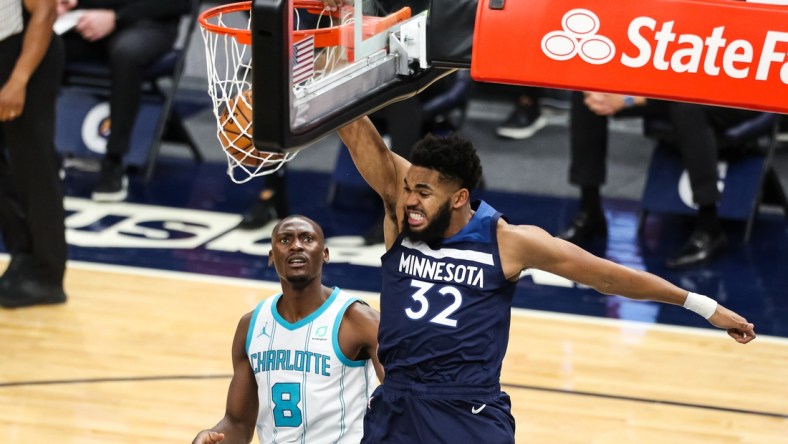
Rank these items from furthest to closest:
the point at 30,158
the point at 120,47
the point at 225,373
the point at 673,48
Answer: the point at 120,47 → the point at 30,158 → the point at 225,373 → the point at 673,48

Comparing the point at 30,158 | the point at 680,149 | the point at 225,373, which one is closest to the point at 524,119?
the point at 680,149

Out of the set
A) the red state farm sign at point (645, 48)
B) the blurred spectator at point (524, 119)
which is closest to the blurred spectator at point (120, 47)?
the blurred spectator at point (524, 119)

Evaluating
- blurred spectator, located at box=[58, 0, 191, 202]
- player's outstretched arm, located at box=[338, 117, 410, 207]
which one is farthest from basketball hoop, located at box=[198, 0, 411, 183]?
blurred spectator, located at box=[58, 0, 191, 202]

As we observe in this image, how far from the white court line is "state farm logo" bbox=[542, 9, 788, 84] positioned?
3750 millimetres

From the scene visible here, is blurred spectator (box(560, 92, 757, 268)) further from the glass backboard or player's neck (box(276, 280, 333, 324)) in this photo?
the glass backboard

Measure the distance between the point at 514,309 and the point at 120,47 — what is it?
3.36m

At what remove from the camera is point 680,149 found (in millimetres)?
8008

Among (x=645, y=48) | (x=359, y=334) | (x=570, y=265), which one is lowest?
(x=359, y=334)

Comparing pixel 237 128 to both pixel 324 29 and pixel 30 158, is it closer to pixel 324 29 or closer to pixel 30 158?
pixel 324 29

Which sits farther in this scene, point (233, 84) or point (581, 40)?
point (233, 84)

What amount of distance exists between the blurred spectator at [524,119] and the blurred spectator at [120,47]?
2495 millimetres

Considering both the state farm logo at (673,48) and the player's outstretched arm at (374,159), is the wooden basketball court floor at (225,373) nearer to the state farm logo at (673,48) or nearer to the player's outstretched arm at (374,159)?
the player's outstretched arm at (374,159)

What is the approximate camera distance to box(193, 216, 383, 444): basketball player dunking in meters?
4.44

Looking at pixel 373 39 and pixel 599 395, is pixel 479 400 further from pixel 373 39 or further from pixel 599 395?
pixel 599 395
